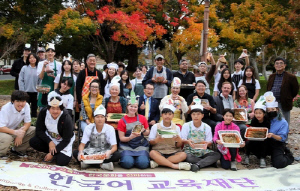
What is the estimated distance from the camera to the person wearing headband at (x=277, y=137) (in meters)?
4.71

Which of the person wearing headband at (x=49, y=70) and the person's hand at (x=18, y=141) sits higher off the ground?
the person wearing headband at (x=49, y=70)

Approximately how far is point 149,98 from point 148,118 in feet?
1.26

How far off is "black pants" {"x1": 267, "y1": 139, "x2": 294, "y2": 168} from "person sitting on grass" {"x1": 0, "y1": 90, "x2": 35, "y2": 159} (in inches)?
159

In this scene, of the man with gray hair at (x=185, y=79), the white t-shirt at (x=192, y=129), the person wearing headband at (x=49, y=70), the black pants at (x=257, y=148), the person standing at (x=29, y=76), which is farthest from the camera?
the person standing at (x=29, y=76)

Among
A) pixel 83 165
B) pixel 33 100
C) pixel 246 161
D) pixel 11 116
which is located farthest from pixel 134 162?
pixel 33 100

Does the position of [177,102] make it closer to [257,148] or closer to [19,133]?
[257,148]

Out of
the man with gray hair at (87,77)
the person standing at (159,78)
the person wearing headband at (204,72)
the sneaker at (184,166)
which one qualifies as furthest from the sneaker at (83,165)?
the person wearing headband at (204,72)

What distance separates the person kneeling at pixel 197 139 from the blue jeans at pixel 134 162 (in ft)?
2.26

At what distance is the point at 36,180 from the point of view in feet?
12.4

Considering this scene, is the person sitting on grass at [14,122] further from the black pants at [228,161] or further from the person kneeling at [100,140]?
the black pants at [228,161]

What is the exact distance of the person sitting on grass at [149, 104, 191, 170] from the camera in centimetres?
455

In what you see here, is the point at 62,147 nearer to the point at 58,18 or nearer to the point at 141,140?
the point at 141,140

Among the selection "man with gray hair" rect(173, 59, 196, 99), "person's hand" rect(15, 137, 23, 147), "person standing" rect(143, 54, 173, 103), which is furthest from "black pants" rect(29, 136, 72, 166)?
"man with gray hair" rect(173, 59, 196, 99)

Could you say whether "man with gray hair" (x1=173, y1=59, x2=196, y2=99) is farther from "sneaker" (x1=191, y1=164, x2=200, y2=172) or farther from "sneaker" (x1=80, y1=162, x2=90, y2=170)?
"sneaker" (x1=80, y1=162, x2=90, y2=170)
